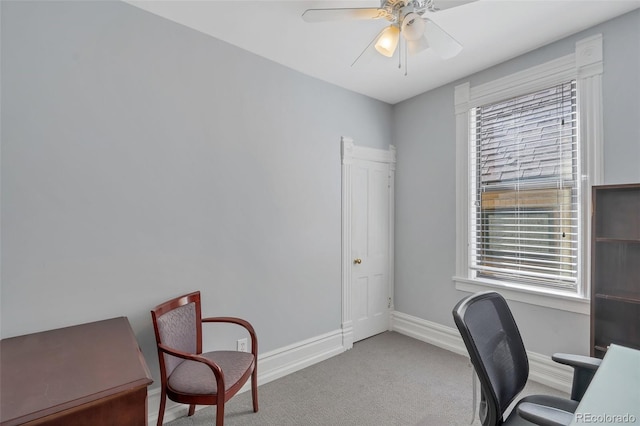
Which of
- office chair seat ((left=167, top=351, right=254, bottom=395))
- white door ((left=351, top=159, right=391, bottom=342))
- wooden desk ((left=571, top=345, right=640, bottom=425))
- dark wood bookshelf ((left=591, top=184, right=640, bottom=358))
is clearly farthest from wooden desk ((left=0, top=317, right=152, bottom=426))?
dark wood bookshelf ((left=591, top=184, right=640, bottom=358))

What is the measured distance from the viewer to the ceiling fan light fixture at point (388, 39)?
1.76m

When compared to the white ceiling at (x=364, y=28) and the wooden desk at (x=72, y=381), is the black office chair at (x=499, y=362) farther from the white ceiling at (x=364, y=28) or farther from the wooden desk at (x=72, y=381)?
the white ceiling at (x=364, y=28)

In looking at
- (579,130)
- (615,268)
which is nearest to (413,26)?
(579,130)

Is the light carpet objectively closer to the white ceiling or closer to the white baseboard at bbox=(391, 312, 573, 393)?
the white baseboard at bbox=(391, 312, 573, 393)

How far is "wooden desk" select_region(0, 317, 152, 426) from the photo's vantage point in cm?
104

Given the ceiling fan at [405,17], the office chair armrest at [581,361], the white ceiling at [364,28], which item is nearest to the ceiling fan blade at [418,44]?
the ceiling fan at [405,17]

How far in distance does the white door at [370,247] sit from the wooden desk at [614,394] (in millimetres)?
2163

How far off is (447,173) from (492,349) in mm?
→ 2168

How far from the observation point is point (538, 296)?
2492mm

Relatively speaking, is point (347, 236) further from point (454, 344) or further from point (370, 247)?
point (454, 344)

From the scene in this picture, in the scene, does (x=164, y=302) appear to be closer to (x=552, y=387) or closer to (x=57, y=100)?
(x=57, y=100)

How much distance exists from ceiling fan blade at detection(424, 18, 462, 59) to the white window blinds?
127cm

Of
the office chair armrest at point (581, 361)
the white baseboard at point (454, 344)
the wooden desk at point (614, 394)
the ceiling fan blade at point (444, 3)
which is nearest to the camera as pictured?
the wooden desk at point (614, 394)

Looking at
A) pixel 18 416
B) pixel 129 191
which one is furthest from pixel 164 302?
pixel 18 416
